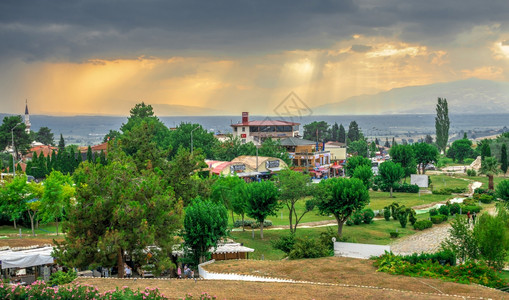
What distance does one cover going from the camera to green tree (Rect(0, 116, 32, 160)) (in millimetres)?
104438

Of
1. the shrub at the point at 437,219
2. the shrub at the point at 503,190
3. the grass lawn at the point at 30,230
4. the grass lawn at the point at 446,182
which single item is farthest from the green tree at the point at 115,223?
the grass lawn at the point at 446,182

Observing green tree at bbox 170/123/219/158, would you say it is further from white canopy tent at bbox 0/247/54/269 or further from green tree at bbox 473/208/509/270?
green tree at bbox 473/208/509/270

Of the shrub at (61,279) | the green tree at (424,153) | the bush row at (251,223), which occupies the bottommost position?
the bush row at (251,223)

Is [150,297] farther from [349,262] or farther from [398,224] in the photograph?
[398,224]

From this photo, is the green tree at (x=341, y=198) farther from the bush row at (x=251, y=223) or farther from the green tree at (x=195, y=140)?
the green tree at (x=195, y=140)

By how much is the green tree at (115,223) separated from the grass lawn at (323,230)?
9.49 m

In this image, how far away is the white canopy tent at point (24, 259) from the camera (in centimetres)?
2592

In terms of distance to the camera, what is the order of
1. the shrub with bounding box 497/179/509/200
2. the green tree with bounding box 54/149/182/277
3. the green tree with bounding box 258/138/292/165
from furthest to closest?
the green tree with bounding box 258/138/292/165
the shrub with bounding box 497/179/509/200
the green tree with bounding box 54/149/182/277

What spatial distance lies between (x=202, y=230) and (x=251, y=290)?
8.84m

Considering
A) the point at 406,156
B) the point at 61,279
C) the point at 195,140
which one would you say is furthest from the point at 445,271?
the point at 195,140

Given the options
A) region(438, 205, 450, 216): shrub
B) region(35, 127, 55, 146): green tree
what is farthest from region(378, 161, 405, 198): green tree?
region(35, 127, 55, 146): green tree

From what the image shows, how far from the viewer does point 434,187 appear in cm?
7312

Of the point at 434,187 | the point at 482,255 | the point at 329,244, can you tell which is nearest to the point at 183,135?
the point at 434,187

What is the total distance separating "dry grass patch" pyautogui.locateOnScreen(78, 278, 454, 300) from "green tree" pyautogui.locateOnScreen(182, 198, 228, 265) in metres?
6.06
